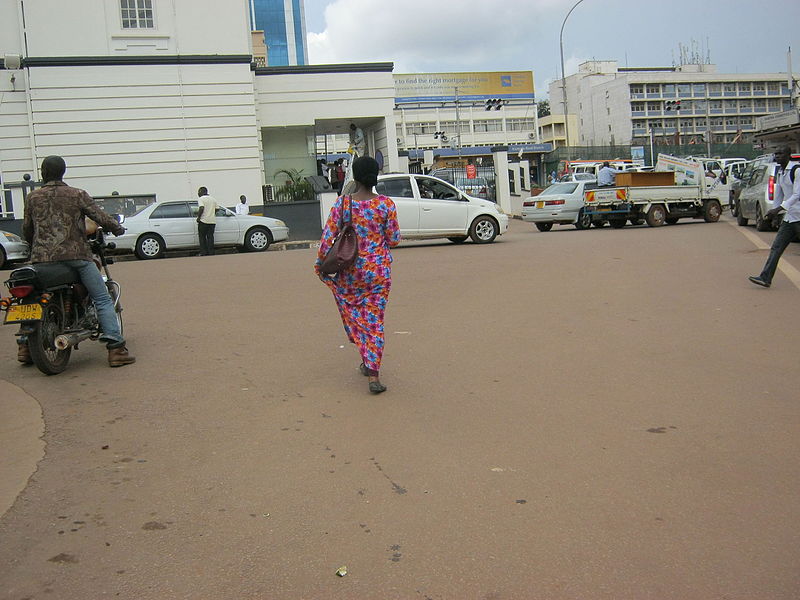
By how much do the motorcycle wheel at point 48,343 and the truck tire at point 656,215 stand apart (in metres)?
19.2

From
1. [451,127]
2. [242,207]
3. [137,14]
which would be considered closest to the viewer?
[242,207]

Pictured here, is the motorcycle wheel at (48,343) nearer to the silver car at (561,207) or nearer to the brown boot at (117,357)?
the brown boot at (117,357)

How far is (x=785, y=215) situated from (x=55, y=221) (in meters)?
8.29

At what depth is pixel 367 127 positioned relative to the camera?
31.6 meters

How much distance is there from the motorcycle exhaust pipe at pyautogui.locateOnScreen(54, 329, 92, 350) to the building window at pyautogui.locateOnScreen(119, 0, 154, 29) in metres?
22.2

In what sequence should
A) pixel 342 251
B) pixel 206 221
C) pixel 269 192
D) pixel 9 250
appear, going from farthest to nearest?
pixel 269 192
pixel 206 221
pixel 9 250
pixel 342 251

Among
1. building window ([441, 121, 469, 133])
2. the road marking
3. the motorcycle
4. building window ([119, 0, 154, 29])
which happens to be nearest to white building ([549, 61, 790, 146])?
building window ([441, 121, 469, 133])

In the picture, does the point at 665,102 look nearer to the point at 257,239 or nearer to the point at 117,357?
the point at 257,239

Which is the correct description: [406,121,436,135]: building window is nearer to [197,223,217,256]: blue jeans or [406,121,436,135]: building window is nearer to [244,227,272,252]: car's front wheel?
[244,227,272,252]: car's front wheel

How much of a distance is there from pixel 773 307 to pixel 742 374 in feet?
10.4

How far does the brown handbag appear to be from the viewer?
5.75 m

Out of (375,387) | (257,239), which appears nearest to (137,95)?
(257,239)

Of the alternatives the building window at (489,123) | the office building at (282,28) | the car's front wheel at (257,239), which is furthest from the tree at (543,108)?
the car's front wheel at (257,239)

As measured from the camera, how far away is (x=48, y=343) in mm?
6574
